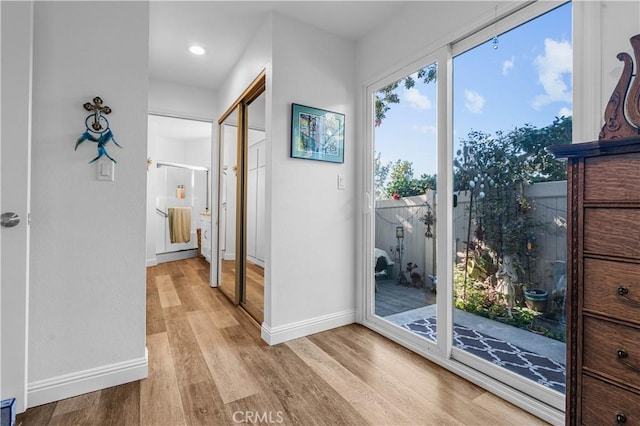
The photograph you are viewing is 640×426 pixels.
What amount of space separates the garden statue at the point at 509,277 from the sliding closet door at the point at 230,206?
85.5 inches

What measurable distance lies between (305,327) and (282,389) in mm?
717

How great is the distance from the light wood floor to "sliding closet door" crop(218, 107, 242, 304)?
852mm

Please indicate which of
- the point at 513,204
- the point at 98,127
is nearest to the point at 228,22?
the point at 98,127

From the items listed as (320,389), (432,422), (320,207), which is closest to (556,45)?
(320,207)

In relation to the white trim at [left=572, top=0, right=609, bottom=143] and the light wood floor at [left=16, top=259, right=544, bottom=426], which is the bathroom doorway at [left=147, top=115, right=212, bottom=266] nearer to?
the light wood floor at [left=16, top=259, right=544, bottom=426]

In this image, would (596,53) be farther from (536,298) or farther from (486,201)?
(536,298)

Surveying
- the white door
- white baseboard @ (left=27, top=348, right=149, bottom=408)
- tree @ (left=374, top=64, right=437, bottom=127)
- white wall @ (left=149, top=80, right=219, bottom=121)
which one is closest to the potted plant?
tree @ (left=374, top=64, right=437, bottom=127)

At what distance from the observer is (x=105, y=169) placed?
1.65 m

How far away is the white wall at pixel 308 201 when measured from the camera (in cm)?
227

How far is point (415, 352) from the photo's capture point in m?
2.09

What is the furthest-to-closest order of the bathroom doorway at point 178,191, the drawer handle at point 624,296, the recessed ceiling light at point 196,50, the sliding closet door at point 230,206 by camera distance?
1. the bathroom doorway at point 178,191
2. the sliding closet door at point 230,206
3. the recessed ceiling light at point 196,50
4. the drawer handle at point 624,296

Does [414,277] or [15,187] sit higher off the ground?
[15,187]

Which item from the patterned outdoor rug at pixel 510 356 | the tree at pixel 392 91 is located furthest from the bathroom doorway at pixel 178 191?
the patterned outdoor rug at pixel 510 356

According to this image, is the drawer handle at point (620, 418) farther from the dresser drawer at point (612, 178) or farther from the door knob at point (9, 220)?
the door knob at point (9, 220)
